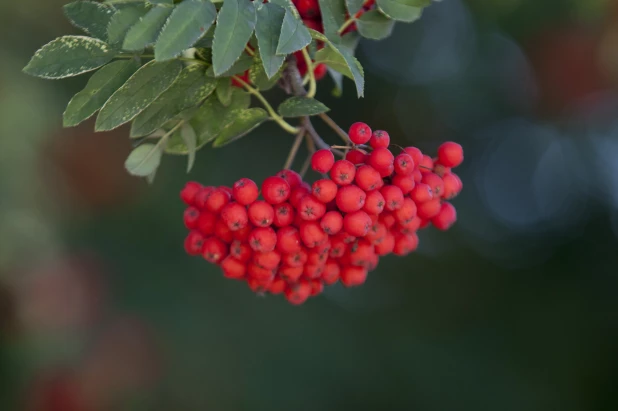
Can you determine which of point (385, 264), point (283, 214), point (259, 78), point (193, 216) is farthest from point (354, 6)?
point (385, 264)

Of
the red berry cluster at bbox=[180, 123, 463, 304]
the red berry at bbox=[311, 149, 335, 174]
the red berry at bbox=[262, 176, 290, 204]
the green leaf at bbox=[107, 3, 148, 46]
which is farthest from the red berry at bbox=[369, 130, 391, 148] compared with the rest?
the green leaf at bbox=[107, 3, 148, 46]

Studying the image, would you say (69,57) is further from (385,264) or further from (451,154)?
(385,264)

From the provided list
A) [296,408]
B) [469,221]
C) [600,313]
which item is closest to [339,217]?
[296,408]

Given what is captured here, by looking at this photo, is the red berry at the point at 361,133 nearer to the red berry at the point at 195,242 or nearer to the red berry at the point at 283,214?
the red berry at the point at 283,214

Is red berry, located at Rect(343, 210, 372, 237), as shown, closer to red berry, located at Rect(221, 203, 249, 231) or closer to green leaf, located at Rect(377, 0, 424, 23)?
red berry, located at Rect(221, 203, 249, 231)

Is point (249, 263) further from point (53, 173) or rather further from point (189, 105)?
point (53, 173)

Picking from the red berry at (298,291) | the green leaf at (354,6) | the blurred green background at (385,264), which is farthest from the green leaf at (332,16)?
the blurred green background at (385,264)

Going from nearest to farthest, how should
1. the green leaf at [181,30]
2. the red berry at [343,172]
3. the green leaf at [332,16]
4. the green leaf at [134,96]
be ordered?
the green leaf at [181,30] < the green leaf at [134,96] < the red berry at [343,172] < the green leaf at [332,16]
